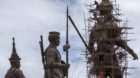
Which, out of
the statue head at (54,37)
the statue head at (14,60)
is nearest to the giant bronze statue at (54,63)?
the statue head at (54,37)

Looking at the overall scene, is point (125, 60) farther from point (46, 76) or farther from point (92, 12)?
point (46, 76)

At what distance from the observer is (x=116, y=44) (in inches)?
2167

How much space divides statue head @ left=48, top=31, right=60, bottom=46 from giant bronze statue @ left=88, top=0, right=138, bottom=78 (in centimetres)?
2862

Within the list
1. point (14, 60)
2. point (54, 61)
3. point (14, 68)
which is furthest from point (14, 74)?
point (54, 61)

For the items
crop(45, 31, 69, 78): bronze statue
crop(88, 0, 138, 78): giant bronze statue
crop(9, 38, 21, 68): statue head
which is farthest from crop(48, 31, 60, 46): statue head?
crop(88, 0, 138, 78): giant bronze statue

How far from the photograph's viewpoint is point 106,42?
55.3 m

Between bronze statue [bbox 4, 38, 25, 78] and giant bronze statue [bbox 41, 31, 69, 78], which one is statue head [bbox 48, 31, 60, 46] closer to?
giant bronze statue [bbox 41, 31, 69, 78]

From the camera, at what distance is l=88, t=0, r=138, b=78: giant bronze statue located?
54219 millimetres

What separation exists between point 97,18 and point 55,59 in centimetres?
3104

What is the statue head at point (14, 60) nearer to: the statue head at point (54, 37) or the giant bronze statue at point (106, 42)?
the statue head at point (54, 37)

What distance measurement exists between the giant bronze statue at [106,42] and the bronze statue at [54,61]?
2870cm

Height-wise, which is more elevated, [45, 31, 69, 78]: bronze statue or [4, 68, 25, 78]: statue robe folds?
[45, 31, 69, 78]: bronze statue

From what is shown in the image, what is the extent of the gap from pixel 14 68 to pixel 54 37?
2.11 meters

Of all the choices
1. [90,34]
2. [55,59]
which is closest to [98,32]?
[90,34]
